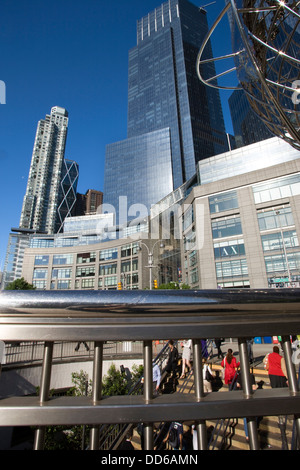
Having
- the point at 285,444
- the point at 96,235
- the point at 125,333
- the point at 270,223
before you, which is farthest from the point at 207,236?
the point at 96,235

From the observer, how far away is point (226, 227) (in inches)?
1499

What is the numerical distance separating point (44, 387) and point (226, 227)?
38.9m

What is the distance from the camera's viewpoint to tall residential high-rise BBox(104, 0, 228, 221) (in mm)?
99062

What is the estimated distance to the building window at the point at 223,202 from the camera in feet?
126

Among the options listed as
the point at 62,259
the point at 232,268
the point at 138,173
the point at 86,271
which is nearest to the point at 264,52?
the point at 232,268

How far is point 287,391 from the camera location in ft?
3.48

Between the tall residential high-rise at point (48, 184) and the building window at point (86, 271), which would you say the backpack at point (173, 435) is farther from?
the tall residential high-rise at point (48, 184)

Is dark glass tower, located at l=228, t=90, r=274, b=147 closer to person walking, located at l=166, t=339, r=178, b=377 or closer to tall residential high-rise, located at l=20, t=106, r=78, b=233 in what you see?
person walking, located at l=166, t=339, r=178, b=377

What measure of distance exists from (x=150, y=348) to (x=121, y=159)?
11145cm

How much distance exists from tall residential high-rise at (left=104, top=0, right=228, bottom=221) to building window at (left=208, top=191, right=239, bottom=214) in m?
57.2

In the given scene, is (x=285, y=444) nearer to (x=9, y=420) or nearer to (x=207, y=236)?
(x=9, y=420)

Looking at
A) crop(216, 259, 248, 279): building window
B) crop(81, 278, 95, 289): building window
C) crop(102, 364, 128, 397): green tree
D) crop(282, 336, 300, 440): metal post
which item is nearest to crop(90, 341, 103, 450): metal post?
crop(282, 336, 300, 440): metal post

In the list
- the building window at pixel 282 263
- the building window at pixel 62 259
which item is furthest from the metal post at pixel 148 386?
the building window at pixel 62 259

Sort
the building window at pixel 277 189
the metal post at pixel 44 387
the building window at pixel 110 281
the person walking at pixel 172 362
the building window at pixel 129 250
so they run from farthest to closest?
the building window at pixel 110 281 → the building window at pixel 129 250 → the building window at pixel 277 189 → the person walking at pixel 172 362 → the metal post at pixel 44 387
